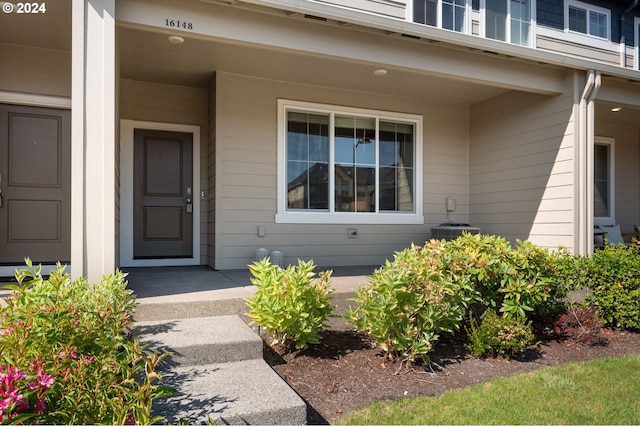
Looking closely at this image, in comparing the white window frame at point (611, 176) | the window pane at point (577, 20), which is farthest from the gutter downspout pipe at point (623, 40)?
the white window frame at point (611, 176)

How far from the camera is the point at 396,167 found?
263 inches

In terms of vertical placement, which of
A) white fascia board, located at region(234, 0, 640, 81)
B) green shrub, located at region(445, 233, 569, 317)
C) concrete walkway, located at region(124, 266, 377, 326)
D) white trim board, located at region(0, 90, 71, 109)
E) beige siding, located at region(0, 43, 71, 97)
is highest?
white fascia board, located at region(234, 0, 640, 81)

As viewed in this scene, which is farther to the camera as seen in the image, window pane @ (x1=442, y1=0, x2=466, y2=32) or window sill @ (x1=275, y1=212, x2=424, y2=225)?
window pane @ (x1=442, y1=0, x2=466, y2=32)

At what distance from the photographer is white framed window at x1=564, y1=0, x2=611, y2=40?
724 cm

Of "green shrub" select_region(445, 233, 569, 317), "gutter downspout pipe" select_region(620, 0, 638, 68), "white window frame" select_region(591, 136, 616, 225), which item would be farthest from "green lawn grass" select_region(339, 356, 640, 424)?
"gutter downspout pipe" select_region(620, 0, 638, 68)

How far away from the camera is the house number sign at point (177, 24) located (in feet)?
12.4

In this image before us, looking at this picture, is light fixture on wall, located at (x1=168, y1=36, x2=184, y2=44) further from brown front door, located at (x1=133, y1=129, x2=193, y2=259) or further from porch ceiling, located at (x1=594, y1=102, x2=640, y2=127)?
porch ceiling, located at (x1=594, y1=102, x2=640, y2=127)

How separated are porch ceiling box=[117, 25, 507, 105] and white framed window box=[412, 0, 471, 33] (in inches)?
39.3

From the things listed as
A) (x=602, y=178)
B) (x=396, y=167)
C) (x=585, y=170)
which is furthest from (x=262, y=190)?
(x=602, y=178)

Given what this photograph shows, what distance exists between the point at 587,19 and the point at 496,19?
2207 mm

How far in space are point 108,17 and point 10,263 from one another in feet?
9.83

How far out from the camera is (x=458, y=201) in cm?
A: 707

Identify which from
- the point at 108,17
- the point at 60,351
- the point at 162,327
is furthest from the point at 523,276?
the point at 108,17

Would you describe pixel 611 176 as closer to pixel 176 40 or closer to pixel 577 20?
pixel 577 20
